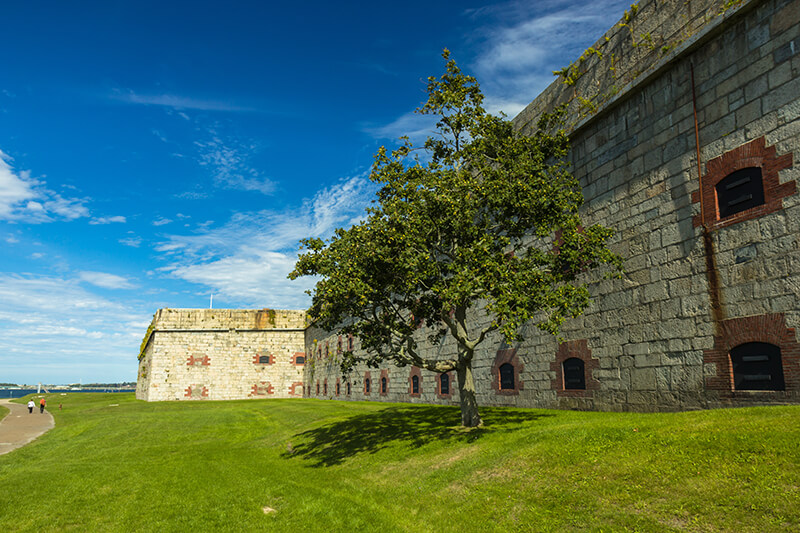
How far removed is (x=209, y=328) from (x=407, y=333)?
135 feet

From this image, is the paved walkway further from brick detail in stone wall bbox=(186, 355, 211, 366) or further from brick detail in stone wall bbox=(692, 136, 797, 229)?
brick detail in stone wall bbox=(692, 136, 797, 229)

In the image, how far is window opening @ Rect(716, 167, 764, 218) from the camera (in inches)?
421

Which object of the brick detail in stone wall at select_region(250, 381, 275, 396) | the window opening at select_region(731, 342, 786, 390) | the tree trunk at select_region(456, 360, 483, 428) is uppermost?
the window opening at select_region(731, 342, 786, 390)

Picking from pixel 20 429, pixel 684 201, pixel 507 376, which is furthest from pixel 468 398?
pixel 20 429

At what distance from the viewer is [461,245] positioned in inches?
546

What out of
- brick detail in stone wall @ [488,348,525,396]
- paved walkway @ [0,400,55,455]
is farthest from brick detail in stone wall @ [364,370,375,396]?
paved walkway @ [0,400,55,455]

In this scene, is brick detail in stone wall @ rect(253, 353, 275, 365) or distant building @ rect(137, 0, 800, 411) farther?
brick detail in stone wall @ rect(253, 353, 275, 365)

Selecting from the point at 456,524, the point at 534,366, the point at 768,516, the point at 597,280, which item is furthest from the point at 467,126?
the point at 768,516

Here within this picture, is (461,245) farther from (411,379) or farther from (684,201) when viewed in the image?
(411,379)

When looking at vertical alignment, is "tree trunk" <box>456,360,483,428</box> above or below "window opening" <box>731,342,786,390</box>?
below

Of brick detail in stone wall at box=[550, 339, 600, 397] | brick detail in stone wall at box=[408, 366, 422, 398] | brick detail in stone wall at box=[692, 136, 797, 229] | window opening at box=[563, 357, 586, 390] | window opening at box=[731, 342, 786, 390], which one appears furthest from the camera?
brick detail in stone wall at box=[408, 366, 422, 398]

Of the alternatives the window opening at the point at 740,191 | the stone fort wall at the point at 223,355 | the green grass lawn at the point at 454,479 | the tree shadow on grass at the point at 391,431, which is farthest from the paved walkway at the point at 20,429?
the window opening at the point at 740,191

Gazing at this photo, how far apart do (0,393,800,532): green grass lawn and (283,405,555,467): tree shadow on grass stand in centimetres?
10

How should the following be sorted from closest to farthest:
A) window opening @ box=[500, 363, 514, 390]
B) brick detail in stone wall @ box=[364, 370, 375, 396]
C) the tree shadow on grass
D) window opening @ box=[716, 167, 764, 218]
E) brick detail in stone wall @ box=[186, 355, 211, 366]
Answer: window opening @ box=[716, 167, 764, 218], the tree shadow on grass, window opening @ box=[500, 363, 514, 390], brick detail in stone wall @ box=[364, 370, 375, 396], brick detail in stone wall @ box=[186, 355, 211, 366]
